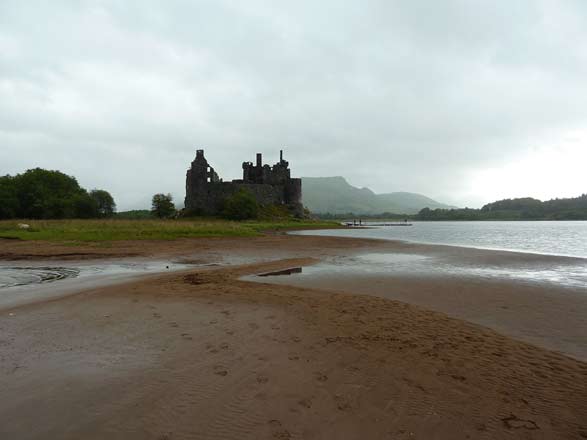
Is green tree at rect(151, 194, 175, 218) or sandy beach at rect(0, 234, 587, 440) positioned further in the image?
green tree at rect(151, 194, 175, 218)

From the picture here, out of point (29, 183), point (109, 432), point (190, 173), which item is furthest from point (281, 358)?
point (29, 183)

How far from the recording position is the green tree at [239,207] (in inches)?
2496

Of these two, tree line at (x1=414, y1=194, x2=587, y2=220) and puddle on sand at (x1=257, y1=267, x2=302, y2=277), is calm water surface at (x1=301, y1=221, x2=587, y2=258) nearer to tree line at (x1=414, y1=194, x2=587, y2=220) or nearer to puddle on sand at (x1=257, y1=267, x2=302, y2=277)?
puddle on sand at (x1=257, y1=267, x2=302, y2=277)

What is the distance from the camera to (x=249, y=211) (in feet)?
210

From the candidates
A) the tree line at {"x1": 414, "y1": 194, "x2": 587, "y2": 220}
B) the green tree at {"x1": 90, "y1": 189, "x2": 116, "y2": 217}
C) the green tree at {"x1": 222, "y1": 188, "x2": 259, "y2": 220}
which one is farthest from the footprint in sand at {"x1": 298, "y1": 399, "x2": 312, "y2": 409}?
the tree line at {"x1": 414, "y1": 194, "x2": 587, "y2": 220}

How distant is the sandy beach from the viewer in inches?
145

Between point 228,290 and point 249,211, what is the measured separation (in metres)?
53.7

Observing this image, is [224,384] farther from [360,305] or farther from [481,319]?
[481,319]

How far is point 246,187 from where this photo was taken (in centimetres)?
7188

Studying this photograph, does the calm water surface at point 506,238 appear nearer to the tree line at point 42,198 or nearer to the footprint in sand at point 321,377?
the footprint in sand at point 321,377

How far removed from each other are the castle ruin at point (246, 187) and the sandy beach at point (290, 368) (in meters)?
61.9

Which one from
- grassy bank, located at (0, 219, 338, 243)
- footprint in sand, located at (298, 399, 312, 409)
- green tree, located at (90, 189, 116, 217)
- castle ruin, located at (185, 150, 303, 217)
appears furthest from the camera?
green tree, located at (90, 189, 116, 217)

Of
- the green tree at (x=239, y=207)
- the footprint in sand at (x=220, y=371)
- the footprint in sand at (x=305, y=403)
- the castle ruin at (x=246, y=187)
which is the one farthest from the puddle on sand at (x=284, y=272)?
the castle ruin at (x=246, y=187)

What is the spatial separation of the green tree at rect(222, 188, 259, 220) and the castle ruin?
4810 millimetres
